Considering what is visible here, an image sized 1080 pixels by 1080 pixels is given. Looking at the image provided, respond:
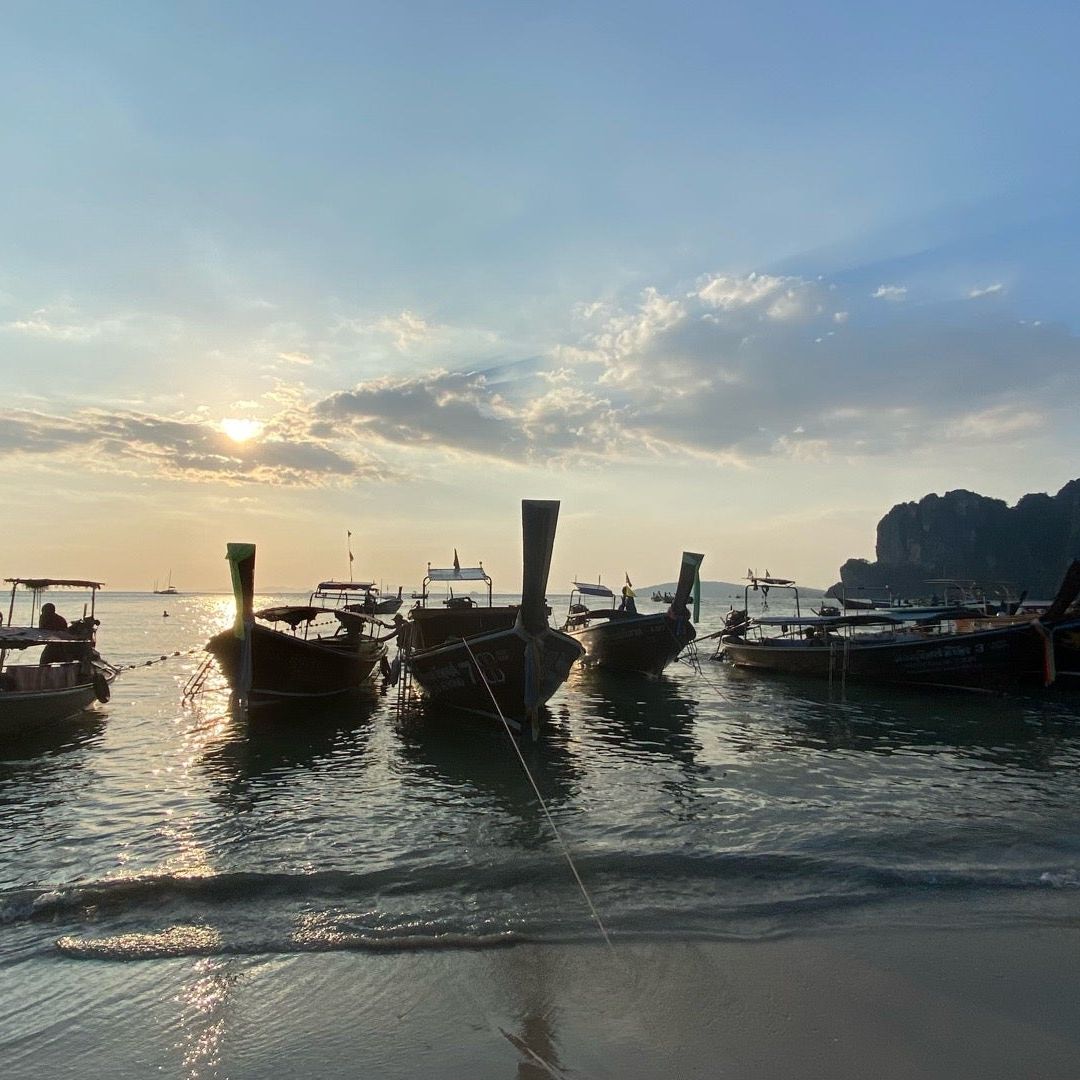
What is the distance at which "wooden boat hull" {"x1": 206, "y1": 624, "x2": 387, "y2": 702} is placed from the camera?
19.6 m

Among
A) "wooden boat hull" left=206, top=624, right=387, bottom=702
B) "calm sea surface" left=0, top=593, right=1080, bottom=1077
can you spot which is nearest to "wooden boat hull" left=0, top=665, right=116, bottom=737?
"calm sea surface" left=0, top=593, right=1080, bottom=1077

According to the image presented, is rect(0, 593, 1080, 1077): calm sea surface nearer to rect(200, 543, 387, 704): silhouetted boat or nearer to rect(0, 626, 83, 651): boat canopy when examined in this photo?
rect(0, 626, 83, 651): boat canopy

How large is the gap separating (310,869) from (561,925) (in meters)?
3.36

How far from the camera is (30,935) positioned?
645 centimetres

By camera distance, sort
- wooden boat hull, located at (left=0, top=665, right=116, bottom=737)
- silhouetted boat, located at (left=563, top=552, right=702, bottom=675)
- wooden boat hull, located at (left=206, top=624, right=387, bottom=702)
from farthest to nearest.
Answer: silhouetted boat, located at (left=563, top=552, right=702, bottom=675) < wooden boat hull, located at (left=206, top=624, right=387, bottom=702) < wooden boat hull, located at (left=0, top=665, right=116, bottom=737)

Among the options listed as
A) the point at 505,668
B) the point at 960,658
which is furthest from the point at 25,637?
the point at 960,658

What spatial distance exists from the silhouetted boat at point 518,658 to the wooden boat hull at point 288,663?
3.07 meters

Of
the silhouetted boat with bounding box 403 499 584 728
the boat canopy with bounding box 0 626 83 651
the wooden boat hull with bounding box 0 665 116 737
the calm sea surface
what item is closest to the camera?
the calm sea surface

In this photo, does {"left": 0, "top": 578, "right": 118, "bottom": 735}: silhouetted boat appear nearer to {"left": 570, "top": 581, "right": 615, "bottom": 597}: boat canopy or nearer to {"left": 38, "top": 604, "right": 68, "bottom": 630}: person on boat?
{"left": 38, "top": 604, "right": 68, "bottom": 630}: person on boat

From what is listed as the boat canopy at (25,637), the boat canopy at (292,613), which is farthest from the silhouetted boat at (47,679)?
the boat canopy at (292,613)

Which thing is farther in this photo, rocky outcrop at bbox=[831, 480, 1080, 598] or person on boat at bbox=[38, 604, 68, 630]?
rocky outcrop at bbox=[831, 480, 1080, 598]

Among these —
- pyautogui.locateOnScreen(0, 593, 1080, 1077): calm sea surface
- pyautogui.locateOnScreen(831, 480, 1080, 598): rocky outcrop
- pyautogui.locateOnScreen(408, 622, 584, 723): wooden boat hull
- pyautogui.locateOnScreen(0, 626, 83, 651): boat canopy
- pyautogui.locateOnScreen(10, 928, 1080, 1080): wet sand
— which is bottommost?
pyautogui.locateOnScreen(0, 593, 1080, 1077): calm sea surface

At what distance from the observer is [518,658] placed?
15.9m

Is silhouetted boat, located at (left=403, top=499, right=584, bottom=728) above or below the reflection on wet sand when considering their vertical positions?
above
